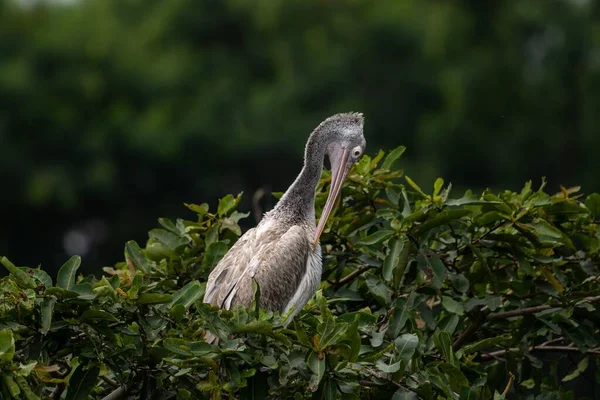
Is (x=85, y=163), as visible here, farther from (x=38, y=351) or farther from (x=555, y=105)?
(x=38, y=351)

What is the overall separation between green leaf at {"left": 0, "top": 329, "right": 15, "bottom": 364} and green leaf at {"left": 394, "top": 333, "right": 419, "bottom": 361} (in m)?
1.92

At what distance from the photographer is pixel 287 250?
28.0 ft

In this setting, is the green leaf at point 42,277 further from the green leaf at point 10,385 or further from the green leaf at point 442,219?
the green leaf at point 442,219

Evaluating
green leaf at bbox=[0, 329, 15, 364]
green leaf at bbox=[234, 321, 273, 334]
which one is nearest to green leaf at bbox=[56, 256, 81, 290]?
green leaf at bbox=[0, 329, 15, 364]

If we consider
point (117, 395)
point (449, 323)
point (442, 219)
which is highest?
point (442, 219)

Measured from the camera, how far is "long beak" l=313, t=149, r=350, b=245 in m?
8.38

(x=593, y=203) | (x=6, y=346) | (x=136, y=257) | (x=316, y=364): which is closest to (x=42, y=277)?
(x=6, y=346)

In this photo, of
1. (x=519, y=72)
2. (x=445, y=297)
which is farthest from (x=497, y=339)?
(x=519, y=72)

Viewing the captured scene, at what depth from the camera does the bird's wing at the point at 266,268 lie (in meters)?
8.18

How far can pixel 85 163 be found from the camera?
39.2 m

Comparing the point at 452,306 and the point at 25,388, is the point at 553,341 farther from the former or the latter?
the point at 25,388

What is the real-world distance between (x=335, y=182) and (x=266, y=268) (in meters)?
0.72

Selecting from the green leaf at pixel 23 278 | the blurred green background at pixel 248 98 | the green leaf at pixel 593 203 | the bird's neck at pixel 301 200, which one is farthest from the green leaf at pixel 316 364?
the blurred green background at pixel 248 98

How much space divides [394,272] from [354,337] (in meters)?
1.34
